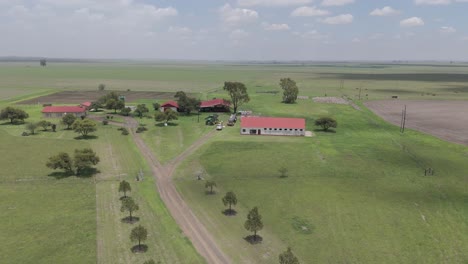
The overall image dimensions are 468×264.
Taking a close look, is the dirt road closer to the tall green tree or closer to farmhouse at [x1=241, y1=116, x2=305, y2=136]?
farmhouse at [x1=241, y1=116, x2=305, y2=136]

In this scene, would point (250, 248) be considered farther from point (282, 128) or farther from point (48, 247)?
point (282, 128)

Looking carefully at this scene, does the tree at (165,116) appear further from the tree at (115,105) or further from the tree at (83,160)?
the tree at (83,160)

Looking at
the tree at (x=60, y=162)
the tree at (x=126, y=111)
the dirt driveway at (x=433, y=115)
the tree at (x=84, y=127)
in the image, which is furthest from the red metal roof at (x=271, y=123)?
the tree at (x=126, y=111)

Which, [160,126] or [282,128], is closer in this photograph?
[282,128]

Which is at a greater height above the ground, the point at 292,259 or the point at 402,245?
the point at 292,259

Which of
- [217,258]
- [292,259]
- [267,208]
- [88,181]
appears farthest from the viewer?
[88,181]

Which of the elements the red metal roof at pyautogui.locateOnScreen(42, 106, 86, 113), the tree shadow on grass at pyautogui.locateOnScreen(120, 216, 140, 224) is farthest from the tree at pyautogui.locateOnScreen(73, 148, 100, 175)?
the red metal roof at pyautogui.locateOnScreen(42, 106, 86, 113)

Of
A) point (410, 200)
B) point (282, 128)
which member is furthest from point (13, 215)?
point (282, 128)
